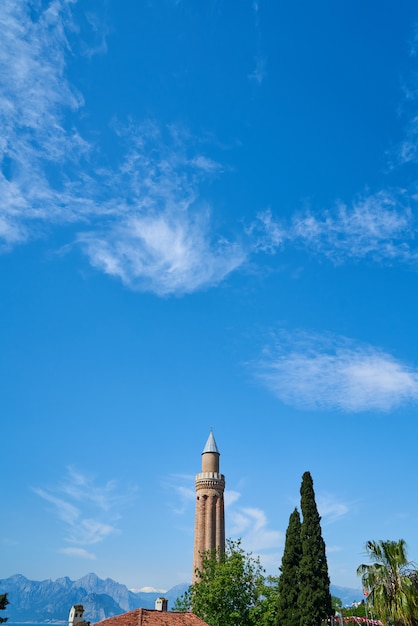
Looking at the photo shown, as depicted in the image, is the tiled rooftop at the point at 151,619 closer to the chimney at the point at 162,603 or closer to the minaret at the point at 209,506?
the chimney at the point at 162,603

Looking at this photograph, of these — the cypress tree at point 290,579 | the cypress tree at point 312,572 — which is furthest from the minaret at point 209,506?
the cypress tree at point 312,572

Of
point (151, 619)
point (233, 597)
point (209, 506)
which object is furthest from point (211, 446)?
point (151, 619)

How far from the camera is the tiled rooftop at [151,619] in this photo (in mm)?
27891

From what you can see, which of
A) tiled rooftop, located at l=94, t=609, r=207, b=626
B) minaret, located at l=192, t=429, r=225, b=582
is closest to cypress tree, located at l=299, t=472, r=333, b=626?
tiled rooftop, located at l=94, t=609, r=207, b=626

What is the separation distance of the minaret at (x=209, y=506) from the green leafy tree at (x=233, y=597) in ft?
68.4

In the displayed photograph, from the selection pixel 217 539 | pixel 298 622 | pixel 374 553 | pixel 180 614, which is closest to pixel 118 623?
pixel 180 614

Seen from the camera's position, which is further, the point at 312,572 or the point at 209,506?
the point at 209,506

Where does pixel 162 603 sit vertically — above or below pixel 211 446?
below

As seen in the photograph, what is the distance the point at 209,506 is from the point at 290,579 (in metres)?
30.4

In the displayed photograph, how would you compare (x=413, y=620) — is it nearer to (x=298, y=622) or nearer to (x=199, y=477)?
(x=298, y=622)

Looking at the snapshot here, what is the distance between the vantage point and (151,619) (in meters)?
28.7

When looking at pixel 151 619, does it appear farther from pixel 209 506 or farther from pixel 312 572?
pixel 209 506

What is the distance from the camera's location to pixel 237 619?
37.9m

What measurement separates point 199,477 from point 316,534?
32.7 meters
